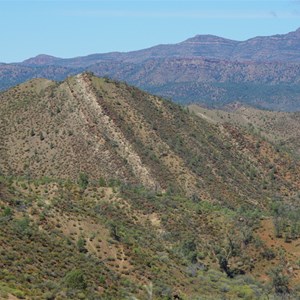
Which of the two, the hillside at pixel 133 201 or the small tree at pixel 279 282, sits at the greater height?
the hillside at pixel 133 201

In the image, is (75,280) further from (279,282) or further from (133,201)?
(133,201)

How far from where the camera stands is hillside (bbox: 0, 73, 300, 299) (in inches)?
1631

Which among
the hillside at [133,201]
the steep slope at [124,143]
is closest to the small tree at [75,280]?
the hillside at [133,201]

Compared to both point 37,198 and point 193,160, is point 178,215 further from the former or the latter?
point 193,160

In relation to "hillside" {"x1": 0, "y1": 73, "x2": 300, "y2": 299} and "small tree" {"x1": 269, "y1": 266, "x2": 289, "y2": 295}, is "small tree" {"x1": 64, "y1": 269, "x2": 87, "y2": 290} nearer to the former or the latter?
"hillside" {"x1": 0, "y1": 73, "x2": 300, "y2": 299}

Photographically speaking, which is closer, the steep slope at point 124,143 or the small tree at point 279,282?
the small tree at point 279,282

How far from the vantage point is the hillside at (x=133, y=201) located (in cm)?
4144

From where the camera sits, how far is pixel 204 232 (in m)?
65.4

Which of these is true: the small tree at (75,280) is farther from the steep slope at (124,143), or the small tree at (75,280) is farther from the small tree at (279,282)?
the steep slope at (124,143)

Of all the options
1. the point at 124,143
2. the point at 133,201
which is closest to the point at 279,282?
the point at 133,201

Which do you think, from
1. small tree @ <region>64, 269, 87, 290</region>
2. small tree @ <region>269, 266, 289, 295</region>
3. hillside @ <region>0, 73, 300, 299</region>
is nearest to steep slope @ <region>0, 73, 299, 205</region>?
hillside @ <region>0, 73, 300, 299</region>

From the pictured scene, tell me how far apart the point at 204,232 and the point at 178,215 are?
4.26 metres

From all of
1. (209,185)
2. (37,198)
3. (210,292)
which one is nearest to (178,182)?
(209,185)

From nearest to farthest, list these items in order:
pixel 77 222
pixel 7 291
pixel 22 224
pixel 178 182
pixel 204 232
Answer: pixel 7 291, pixel 22 224, pixel 77 222, pixel 204 232, pixel 178 182
